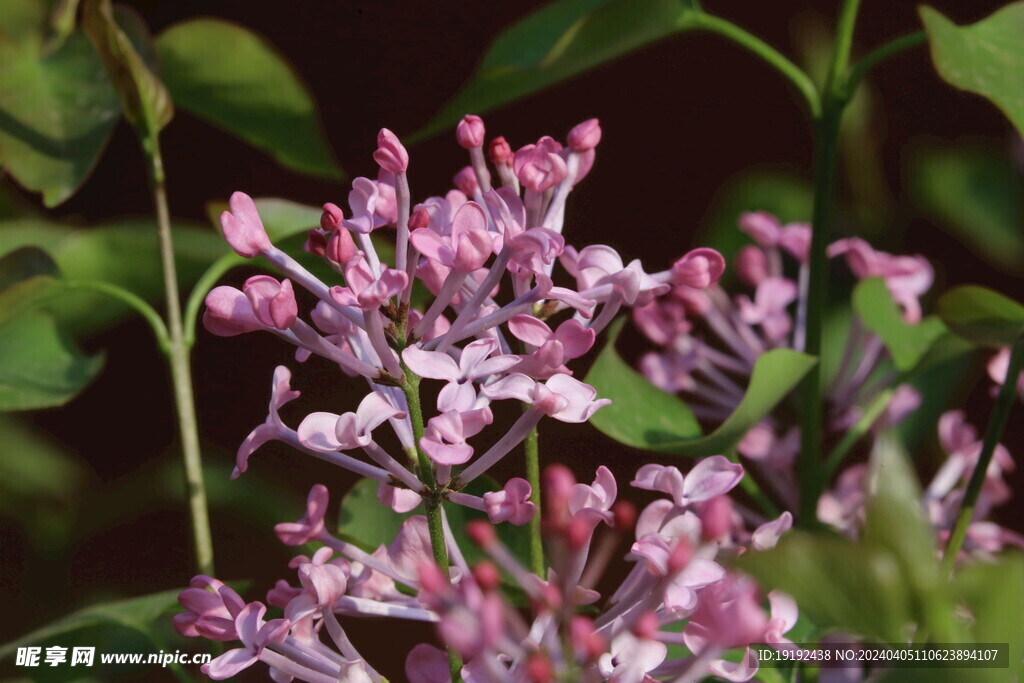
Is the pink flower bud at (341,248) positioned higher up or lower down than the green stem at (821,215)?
higher up

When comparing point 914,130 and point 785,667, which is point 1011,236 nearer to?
point 914,130

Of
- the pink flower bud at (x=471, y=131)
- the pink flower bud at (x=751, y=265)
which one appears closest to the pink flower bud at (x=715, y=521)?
the pink flower bud at (x=471, y=131)

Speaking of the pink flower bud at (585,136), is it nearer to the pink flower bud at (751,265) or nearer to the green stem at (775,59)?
the green stem at (775,59)

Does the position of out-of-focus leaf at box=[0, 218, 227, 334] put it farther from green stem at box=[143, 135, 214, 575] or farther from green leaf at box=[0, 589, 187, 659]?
green leaf at box=[0, 589, 187, 659]

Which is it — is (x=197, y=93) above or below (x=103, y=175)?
above

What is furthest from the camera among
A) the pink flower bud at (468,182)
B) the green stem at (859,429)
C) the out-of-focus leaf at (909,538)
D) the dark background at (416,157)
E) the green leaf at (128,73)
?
the dark background at (416,157)

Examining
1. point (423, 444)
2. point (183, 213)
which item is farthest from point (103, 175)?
point (423, 444)
